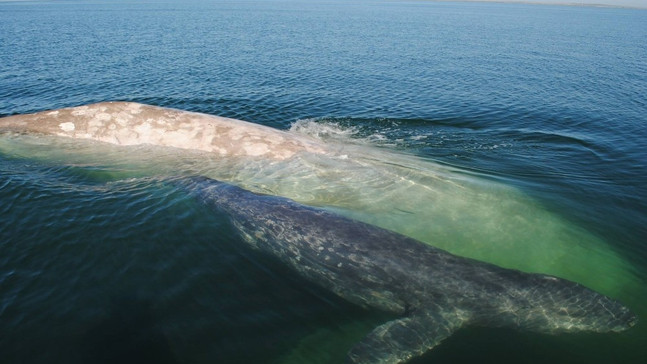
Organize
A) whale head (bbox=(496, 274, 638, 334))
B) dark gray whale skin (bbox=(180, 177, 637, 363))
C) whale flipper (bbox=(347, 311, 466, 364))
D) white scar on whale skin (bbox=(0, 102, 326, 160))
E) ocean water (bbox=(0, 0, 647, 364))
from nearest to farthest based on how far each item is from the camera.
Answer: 1. whale flipper (bbox=(347, 311, 466, 364))
2. ocean water (bbox=(0, 0, 647, 364))
3. dark gray whale skin (bbox=(180, 177, 637, 363))
4. whale head (bbox=(496, 274, 638, 334))
5. white scar on whale skin (bbox=(0, 102, 326, 160))

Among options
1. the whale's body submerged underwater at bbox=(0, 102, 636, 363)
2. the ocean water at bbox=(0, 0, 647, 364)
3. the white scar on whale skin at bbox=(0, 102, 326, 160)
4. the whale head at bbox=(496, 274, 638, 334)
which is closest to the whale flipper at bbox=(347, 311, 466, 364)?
the whale's body submerged underwater at bbox=(0, 102, 636, 363)

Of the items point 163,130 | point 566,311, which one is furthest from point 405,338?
point 163,130

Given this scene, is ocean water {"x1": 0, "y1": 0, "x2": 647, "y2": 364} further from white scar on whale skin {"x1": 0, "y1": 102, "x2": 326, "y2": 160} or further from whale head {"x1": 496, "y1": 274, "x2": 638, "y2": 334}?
white scar on whale skin {"x1": 0, "y1": 102, "x2": 326, "y2": 160}

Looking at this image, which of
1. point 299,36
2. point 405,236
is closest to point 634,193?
point 405,236

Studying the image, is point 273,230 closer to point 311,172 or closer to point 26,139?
point 311,172

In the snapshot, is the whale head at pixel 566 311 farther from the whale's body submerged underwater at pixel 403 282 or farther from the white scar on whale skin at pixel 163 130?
the white scar on whale skin at pixel 163 130

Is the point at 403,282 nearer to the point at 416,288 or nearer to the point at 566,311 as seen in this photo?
the point at 416,288

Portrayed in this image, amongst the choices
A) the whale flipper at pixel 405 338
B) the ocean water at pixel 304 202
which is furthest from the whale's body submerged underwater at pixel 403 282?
the ocean water at pixel 304 202
